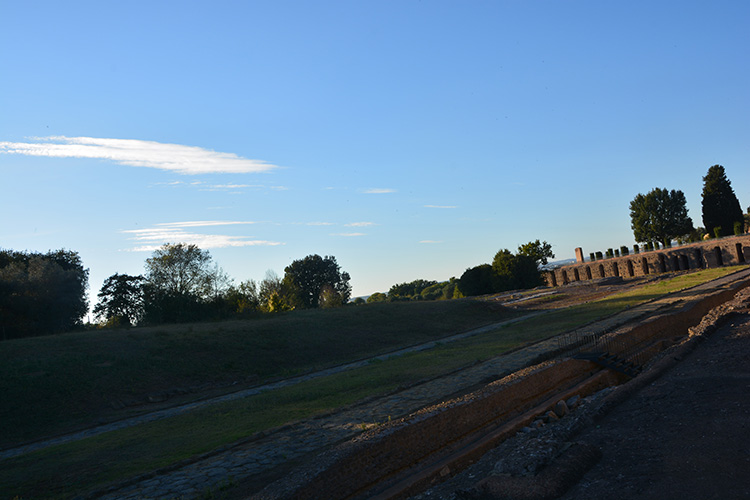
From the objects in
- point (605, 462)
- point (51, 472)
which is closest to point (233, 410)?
point (51, 472)

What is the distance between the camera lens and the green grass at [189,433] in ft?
27.7

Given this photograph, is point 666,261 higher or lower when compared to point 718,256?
higher

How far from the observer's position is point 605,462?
6.53 metres

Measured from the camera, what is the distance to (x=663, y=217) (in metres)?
79.4

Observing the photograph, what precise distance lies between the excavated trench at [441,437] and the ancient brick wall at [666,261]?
52.3 m

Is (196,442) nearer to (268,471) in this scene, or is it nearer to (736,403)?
(268,471)

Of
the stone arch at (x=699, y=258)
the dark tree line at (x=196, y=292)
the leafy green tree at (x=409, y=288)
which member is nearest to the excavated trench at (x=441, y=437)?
the dark tree line at (x=196, y=292)

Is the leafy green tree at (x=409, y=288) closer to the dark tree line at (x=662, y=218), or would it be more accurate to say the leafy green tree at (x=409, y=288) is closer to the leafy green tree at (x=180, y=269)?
the dark tree line at (x=662, y=218)

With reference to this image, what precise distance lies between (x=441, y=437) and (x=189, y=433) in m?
5.89

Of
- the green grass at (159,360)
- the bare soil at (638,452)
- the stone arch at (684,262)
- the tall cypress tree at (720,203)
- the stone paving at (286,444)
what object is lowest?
the bare soil at (638,452)

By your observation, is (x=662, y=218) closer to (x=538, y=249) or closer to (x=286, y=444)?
(x=538, y=249)

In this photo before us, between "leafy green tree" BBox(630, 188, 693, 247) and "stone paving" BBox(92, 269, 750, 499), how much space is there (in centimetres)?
7699

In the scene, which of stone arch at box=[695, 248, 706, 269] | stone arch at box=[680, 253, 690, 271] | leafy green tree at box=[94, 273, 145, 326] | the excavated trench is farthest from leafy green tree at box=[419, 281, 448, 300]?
the excavated trench

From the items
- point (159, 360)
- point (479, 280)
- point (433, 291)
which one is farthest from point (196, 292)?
point (433, 291)
